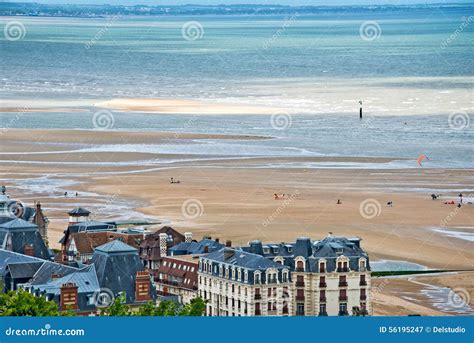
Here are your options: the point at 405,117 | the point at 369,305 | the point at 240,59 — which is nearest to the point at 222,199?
the point at 369,305

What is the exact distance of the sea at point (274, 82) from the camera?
268 feet

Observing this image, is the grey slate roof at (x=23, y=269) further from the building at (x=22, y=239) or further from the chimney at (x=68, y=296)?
the chimney at (x=68, y=296)

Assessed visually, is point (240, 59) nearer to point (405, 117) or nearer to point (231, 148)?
point (405, 117)

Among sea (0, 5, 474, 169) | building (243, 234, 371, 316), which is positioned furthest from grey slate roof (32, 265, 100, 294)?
sea (0, 5, 474, 169)

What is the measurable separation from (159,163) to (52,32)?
107 meters

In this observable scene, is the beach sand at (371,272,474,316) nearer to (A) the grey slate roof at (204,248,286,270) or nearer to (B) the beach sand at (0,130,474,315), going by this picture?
(B) the beach sand at (0,130,474,315)

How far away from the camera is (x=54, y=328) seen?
20375 millimetres

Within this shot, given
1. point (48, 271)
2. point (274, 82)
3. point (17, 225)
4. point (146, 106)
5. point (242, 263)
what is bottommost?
point (48, 271)

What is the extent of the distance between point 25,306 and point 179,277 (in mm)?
10291

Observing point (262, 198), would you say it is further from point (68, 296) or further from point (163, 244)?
point (68, 296)

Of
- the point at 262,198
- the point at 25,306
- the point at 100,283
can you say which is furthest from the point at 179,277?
the point at 262,198

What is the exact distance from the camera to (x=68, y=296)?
113 ft

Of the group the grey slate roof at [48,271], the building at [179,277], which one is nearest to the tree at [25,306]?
the grey slate roof at [48,271]

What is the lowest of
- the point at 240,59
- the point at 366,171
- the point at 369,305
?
the point at 369,305
